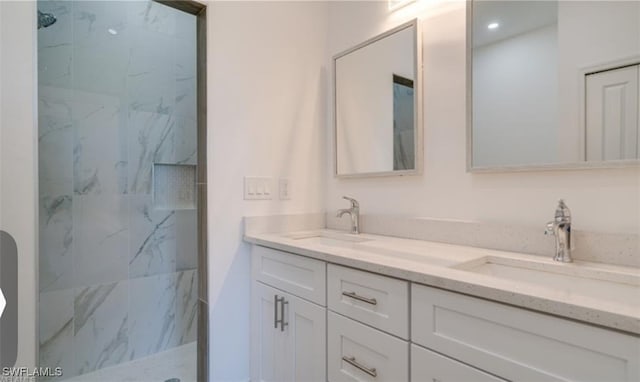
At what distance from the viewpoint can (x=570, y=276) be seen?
38.5 inches

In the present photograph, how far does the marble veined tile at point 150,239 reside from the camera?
2104 millimetres

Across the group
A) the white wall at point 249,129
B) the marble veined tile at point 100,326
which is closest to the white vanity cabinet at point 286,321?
the white wall at point 249,129

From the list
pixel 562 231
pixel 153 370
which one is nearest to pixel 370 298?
pixel 562 231

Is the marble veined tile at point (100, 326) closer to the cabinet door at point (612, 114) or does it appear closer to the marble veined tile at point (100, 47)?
the marble veined tile at point (100, 47)

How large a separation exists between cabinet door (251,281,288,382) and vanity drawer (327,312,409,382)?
1.08ft

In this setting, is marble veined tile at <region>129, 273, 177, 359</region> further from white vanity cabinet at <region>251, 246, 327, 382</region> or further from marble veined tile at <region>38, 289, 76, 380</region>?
white vanity cabinet at <region>251, 246, 327, 382</region>

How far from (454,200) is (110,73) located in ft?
7.10

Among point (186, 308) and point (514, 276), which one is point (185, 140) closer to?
point (186, 308)

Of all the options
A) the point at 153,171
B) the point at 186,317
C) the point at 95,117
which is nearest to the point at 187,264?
the point at 186,317

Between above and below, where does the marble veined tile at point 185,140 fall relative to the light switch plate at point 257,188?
above

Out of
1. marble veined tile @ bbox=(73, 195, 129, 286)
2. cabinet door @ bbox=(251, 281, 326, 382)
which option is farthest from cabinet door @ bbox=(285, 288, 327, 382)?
marble veined tile @ bbox=(73, 195, 129, 286)

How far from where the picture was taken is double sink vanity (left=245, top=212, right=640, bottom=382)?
2.15 feet

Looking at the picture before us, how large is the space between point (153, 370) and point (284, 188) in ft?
4.64

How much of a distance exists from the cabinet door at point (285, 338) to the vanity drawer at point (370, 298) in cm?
12
